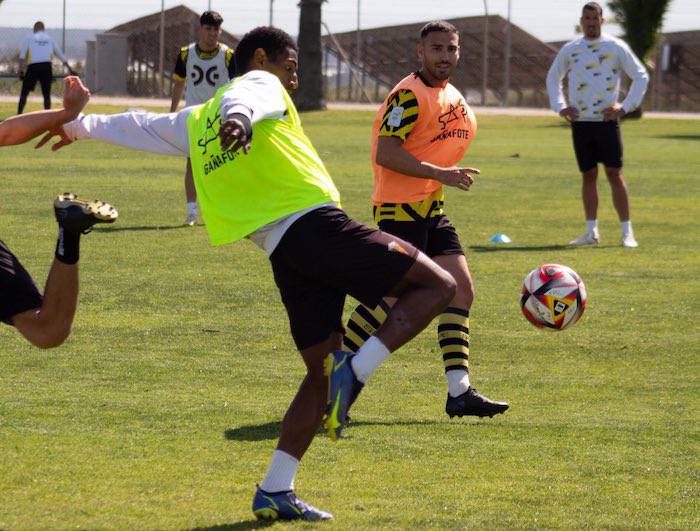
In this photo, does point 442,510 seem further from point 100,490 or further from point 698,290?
point 698,290

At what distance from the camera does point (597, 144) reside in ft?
45.5

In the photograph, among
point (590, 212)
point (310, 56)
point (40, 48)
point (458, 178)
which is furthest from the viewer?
point (310, 56)

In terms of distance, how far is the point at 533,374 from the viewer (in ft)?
26.2

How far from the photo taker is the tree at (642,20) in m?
46.7

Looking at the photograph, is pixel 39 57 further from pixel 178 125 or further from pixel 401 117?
pixel 178 125

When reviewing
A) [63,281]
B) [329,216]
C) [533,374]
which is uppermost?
[329,216]

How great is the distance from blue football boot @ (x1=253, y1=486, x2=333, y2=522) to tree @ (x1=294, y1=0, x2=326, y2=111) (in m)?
36.3

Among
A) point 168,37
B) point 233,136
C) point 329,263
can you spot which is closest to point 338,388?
point 329,263

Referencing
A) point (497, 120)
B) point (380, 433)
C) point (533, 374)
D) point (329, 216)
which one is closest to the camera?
point (329, 216)

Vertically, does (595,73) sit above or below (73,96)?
above

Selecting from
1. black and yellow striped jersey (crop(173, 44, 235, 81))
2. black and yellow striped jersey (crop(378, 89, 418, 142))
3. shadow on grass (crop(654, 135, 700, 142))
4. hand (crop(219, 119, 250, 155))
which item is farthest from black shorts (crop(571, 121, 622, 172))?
shadow on grass (crop(654, 135, 700, 142))

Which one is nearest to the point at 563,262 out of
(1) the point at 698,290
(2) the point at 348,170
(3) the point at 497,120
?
(1) the point at 698,290

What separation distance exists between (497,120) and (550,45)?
15718 mm

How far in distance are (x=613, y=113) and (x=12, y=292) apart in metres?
9.40
